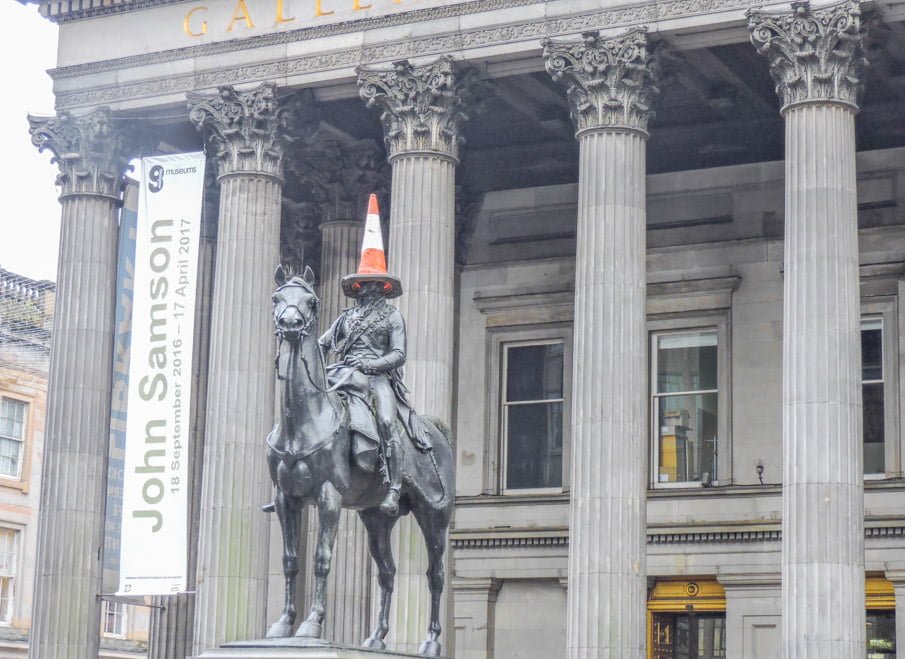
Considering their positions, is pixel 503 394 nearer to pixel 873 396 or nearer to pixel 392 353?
pixel 873 396

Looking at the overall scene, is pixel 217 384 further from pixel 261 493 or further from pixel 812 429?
pixel 812 429

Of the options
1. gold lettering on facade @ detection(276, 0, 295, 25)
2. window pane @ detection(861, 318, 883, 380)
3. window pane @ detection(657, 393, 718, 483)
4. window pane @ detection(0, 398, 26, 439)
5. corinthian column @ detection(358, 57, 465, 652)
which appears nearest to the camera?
corinthian column @ detection(358, 57, 465, 652)

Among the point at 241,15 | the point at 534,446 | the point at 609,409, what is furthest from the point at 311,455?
the point at 534,446

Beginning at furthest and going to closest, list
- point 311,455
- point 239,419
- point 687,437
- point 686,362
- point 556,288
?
point 556,288 → point 686,362 → point 687,437 → point 239,419 → point 311,455

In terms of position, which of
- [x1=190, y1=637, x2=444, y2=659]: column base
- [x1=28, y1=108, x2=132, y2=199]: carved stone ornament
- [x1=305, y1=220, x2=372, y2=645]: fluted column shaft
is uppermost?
[x1=28, y1=108, x2=132, y2=199]: carved stone ornament

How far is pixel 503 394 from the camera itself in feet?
121

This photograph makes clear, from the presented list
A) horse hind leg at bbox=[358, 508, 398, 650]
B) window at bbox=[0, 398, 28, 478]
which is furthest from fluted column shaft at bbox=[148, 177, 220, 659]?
window at bbox=[0, 398, 28, 478]

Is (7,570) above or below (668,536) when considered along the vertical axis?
below

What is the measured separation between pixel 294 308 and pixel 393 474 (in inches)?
94.1

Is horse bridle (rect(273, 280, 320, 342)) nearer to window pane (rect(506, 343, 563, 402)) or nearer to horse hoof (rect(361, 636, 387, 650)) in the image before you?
horse hoof (rect(361, 636, 387, 650))

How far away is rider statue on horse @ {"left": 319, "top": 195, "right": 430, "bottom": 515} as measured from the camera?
724 inches

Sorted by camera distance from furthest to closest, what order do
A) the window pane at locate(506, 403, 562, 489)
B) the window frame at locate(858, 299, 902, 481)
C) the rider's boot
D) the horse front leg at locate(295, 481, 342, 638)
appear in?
the window pane at locate(506, 403, 562, 489)
the window frame at locate(858, 299, 902, 481)
the rider's boot
the horse front leg at locate(295, 481, 342, 638)

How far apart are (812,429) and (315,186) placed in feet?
44.7

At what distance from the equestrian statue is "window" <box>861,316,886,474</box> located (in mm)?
14960
